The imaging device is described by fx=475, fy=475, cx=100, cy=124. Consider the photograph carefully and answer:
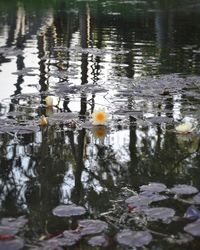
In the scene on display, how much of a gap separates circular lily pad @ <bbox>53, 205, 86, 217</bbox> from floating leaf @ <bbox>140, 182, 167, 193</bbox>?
0.46m

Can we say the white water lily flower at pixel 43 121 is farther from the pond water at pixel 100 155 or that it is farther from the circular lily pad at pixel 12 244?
the circular lily pad at pixel 12 244

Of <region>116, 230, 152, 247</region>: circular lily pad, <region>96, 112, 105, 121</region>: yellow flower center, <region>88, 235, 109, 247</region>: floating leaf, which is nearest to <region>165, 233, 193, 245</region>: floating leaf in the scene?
<region>116, 230, 152, 247</region>: circular lily pad

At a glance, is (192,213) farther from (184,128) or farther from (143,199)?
(184,128)

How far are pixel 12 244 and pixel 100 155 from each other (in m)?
1.51

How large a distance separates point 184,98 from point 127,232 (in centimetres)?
A: 317

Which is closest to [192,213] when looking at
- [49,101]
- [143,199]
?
[143,199]

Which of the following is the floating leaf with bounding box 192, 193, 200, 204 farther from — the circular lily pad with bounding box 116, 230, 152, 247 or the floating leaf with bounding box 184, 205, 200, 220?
the circular lily pad with bounding box 116, 230, 152, 247

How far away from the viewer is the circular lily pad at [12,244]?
2.15 m

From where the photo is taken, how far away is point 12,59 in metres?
8.08

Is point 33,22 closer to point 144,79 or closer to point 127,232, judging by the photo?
point 144,79

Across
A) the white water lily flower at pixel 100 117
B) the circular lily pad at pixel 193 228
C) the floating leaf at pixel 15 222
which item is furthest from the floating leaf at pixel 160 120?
the floating leaf at pixel 15 222

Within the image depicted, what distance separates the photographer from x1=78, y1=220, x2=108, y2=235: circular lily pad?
7.73ft

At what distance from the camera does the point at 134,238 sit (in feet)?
7.49

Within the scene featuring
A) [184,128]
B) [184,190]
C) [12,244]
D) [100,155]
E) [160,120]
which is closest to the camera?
[12,244]
